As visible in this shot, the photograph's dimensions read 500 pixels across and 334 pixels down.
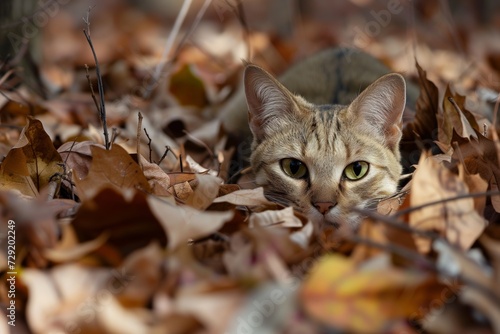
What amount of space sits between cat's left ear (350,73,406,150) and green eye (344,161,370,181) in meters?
0.22

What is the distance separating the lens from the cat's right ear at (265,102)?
2.79 metres

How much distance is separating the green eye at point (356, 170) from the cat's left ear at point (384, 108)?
0.22 m

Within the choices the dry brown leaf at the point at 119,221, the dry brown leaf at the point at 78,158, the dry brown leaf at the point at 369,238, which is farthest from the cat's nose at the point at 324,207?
the dry brown leaf at the point at 78,158

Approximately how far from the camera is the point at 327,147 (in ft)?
8.65

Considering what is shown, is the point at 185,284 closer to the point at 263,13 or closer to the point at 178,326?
the point at 178,326

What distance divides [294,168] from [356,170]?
0.27 m

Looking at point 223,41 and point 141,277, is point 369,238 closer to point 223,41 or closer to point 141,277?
point 141,277

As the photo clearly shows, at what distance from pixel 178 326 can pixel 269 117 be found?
65.6 inches

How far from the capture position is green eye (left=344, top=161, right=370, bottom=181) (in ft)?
8.59

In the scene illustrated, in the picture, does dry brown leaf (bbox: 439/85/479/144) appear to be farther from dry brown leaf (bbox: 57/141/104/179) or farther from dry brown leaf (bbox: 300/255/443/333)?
dry brown leaf (bbox: 57/141/104/179)

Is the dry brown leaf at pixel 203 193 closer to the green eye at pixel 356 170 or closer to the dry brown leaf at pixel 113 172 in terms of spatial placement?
the dry brown leaf at pixel 113 172

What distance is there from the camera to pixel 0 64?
309cm

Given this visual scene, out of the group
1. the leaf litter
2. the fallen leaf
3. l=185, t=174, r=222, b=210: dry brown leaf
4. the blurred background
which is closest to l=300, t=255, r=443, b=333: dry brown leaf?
the leaf litter

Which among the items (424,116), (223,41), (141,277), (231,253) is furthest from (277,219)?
(223,41)
